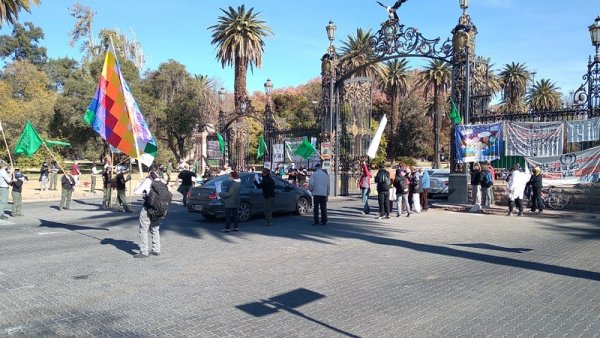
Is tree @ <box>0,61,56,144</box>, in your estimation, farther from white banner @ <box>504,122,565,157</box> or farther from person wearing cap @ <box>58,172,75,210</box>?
white banner @ <box>504,122,565,157</box>

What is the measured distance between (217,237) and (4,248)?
4.39 m

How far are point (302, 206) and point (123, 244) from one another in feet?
23.2

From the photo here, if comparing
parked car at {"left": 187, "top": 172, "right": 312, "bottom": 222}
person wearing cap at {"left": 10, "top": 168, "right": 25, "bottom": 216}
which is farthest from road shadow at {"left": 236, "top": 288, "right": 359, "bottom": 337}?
person wearing cap at {"left": 10, "top": 168, "right": 25, "bottom": 216}

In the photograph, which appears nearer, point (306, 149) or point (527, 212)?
point (527, 212)

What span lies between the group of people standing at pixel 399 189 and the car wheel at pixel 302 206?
1.97 m

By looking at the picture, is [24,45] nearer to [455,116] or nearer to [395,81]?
[395,81]

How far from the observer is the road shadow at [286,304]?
5.84 metres

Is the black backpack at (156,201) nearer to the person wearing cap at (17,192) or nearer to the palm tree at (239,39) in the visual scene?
the person wearing cap at (17,192)

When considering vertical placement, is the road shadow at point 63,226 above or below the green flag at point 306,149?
below

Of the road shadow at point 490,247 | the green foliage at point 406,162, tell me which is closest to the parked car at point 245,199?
the green foliage at point 406,162

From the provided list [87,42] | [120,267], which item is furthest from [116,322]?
[87,42]

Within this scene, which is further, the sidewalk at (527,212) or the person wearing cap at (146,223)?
the sidewalk at (527,212)

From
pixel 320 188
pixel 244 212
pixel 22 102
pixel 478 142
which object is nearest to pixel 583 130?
pixel 478 142

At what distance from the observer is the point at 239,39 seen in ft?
119
